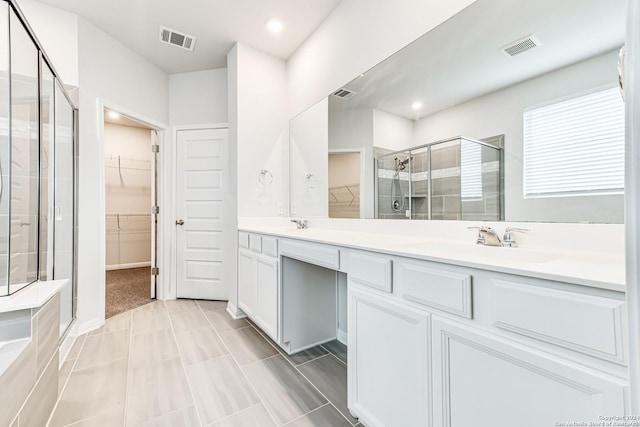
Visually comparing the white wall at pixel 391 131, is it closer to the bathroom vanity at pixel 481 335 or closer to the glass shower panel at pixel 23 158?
the bathroom vanity at pixel 481 335

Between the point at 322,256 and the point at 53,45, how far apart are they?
279cm

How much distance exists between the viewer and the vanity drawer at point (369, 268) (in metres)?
1.09

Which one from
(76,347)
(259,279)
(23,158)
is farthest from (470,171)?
(76,347)

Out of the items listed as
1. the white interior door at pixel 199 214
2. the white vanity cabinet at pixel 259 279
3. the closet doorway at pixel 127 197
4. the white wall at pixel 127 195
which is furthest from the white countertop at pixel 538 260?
the white wall at pixel 127 195

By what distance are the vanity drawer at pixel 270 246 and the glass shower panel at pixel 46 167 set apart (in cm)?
137

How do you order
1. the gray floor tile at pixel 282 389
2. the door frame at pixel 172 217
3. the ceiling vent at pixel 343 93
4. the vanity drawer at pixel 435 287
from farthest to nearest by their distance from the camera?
the door frame at pixel 172 217
the ceiling vent at pixel 343 93
the gray floor tile at pixel 282 389
the vanity drawer at pixel 435 287

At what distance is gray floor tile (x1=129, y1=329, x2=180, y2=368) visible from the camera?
192 cm

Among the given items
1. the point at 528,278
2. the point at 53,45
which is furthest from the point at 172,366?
the point at 53,45

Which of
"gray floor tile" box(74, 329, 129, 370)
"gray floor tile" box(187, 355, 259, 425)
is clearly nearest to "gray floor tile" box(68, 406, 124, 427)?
"gray floor tile" box(187, 355, 259, 425)

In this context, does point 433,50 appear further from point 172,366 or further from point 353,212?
point 172,366

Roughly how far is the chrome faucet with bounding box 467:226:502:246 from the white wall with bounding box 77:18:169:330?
2.99 meters

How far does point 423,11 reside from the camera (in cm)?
156

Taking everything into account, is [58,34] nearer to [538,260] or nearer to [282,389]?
[282,389]

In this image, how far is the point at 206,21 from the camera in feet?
8.04
